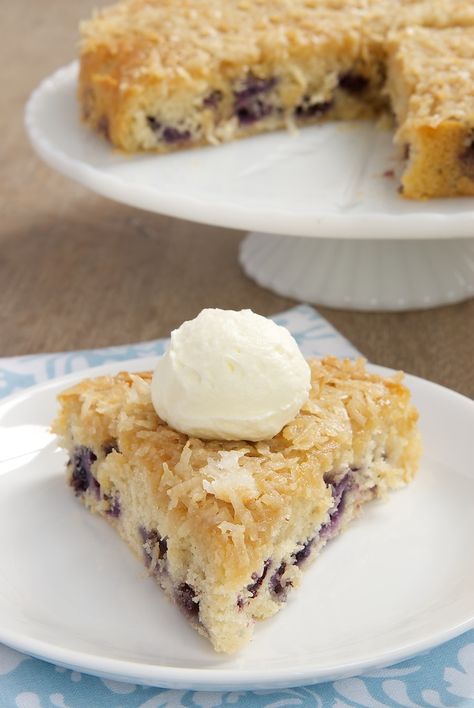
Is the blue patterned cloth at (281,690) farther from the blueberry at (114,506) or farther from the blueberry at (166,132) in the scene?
the blueberry at (166,132)

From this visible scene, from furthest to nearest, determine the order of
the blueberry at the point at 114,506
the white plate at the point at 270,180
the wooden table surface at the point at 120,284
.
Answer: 1. the wooden table surface at the point at 120,284
2. the white plate at the point at 270,180
3. the blueberry at the point at 114,506

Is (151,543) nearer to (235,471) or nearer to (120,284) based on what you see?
(235,471)

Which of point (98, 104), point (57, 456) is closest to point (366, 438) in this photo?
point (57, 456)

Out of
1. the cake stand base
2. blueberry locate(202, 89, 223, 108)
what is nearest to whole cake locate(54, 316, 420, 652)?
the cake stand base

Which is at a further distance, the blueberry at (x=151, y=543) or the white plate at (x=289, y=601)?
the blueberry at (x=151, y=543)

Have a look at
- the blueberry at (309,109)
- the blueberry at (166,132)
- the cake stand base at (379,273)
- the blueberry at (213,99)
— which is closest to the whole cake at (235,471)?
the cake stand base at (379,273)

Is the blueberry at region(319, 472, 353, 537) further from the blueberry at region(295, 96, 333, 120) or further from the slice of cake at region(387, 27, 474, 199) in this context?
the blueberry at region(295, 96, 333, 120)

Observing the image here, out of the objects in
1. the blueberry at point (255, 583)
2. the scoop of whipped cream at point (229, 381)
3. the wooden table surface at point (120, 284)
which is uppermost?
the scoop of whipped cream at point (229, 381)
